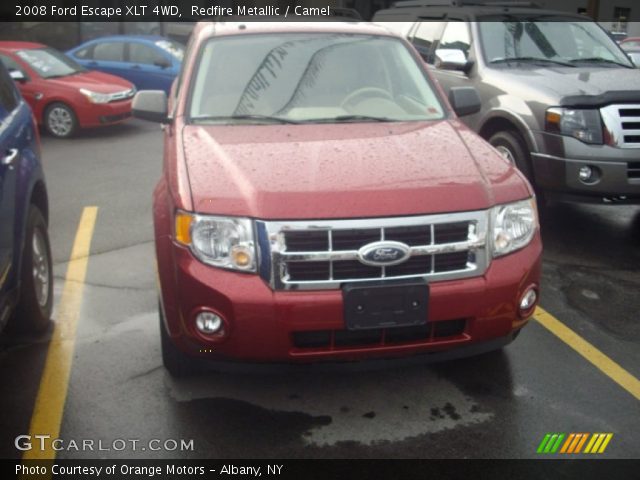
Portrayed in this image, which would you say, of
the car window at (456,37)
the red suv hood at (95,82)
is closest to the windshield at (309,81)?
the car window at (456,37)

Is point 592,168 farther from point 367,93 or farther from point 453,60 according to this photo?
point 367,93

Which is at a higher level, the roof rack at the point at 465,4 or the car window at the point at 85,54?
the roof rack at the point at 465,4

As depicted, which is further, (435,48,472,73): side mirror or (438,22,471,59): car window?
(438,22,471,59): car window

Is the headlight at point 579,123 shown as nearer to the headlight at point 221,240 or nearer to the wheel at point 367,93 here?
the wheel at point 367,93

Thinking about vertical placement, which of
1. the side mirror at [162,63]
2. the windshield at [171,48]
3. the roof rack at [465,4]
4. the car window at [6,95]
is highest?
the roof rack at [465,4]

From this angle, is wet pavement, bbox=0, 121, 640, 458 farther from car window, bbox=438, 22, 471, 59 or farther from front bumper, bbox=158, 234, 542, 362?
car window, bbox=438, 22, 471, 59

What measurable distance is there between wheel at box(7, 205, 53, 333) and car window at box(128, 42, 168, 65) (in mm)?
10097

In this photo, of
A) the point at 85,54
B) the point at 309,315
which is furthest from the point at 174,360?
the point at 85,54

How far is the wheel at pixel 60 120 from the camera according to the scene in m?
11.7

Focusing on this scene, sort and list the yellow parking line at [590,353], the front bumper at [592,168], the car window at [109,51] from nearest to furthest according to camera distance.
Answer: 1. the yellow parking line at [590,353]
2. the front bumper at [592,168]
3. the car window at [109,51]

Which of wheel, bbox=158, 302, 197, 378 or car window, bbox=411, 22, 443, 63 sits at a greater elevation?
car window, bbox=411, 22, 443, 63

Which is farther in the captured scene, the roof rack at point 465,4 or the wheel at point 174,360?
the roof rack at point 465,4

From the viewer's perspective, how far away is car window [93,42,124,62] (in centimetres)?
1427

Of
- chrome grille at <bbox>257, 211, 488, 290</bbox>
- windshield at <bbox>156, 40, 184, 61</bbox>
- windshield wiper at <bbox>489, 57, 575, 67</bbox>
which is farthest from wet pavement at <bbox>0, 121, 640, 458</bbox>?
windshield at <bbox>156, 40, 184, 61</bbox>
